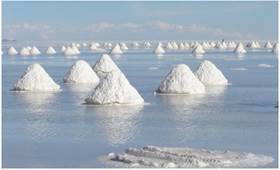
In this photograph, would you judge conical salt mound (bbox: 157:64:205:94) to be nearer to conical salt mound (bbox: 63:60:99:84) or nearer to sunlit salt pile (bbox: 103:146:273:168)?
conical salt mound (bbox: 63:60:99:84)

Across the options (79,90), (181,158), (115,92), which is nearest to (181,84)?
(115,92)

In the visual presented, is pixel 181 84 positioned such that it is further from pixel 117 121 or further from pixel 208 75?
pixel 117 121

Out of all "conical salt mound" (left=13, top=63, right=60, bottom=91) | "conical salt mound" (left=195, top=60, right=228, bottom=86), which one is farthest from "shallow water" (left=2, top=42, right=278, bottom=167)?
"conical salt mound" (left=195, top=60, right=228, bottom=86)

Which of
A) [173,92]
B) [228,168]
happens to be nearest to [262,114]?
[173,92]

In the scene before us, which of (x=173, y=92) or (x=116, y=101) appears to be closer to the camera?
(x=116, y=101)

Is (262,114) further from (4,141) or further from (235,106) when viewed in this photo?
(4,141)
